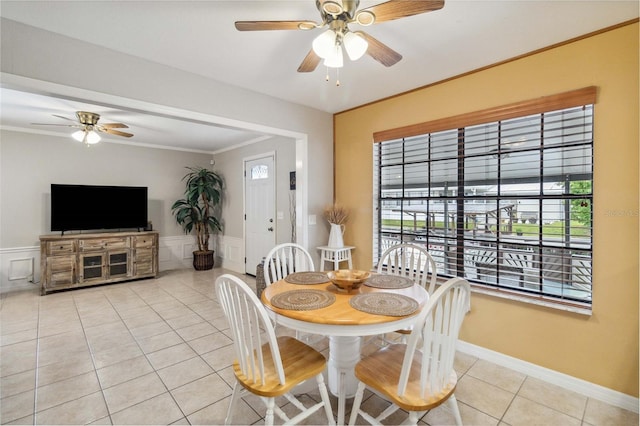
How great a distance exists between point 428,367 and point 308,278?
42.1 inches

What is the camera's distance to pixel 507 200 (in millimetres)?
2436

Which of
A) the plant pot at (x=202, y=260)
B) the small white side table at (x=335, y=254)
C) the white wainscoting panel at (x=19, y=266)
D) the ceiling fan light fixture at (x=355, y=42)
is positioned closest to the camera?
the ceiling fan light fixture at (x=355, y=42)

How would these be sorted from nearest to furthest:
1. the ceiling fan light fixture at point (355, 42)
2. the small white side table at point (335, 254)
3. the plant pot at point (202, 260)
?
the ceiling fan light fixture at point (355, 42)
the small white side table at point (335, 254)
the plant pot at point (202, 260)

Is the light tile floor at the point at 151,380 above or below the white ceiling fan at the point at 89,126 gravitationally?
below

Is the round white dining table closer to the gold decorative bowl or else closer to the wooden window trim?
the gold decorative bowl

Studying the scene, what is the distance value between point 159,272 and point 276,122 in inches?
164

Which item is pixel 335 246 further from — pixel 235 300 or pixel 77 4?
pixel 77 4

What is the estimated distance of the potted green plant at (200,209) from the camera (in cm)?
562

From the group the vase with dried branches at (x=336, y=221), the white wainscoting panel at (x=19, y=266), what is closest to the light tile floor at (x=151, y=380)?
the vase with dried branches at (x=336, y=221)

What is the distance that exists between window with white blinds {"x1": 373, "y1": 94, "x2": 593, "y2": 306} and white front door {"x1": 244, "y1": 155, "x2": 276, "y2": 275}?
228 cm

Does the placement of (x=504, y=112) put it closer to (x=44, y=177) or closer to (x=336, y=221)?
(x=336, y=221)

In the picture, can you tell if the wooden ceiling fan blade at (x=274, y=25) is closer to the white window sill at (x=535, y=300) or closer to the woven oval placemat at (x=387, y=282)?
the woven oval placemat at (x=387, y=282)

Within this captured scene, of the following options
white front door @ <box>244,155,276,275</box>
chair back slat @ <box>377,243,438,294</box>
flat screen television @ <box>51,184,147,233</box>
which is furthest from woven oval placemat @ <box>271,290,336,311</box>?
→ flat screen television @ <box>51,184,147,233</box>

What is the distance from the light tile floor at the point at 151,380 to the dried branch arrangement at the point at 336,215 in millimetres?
1342
